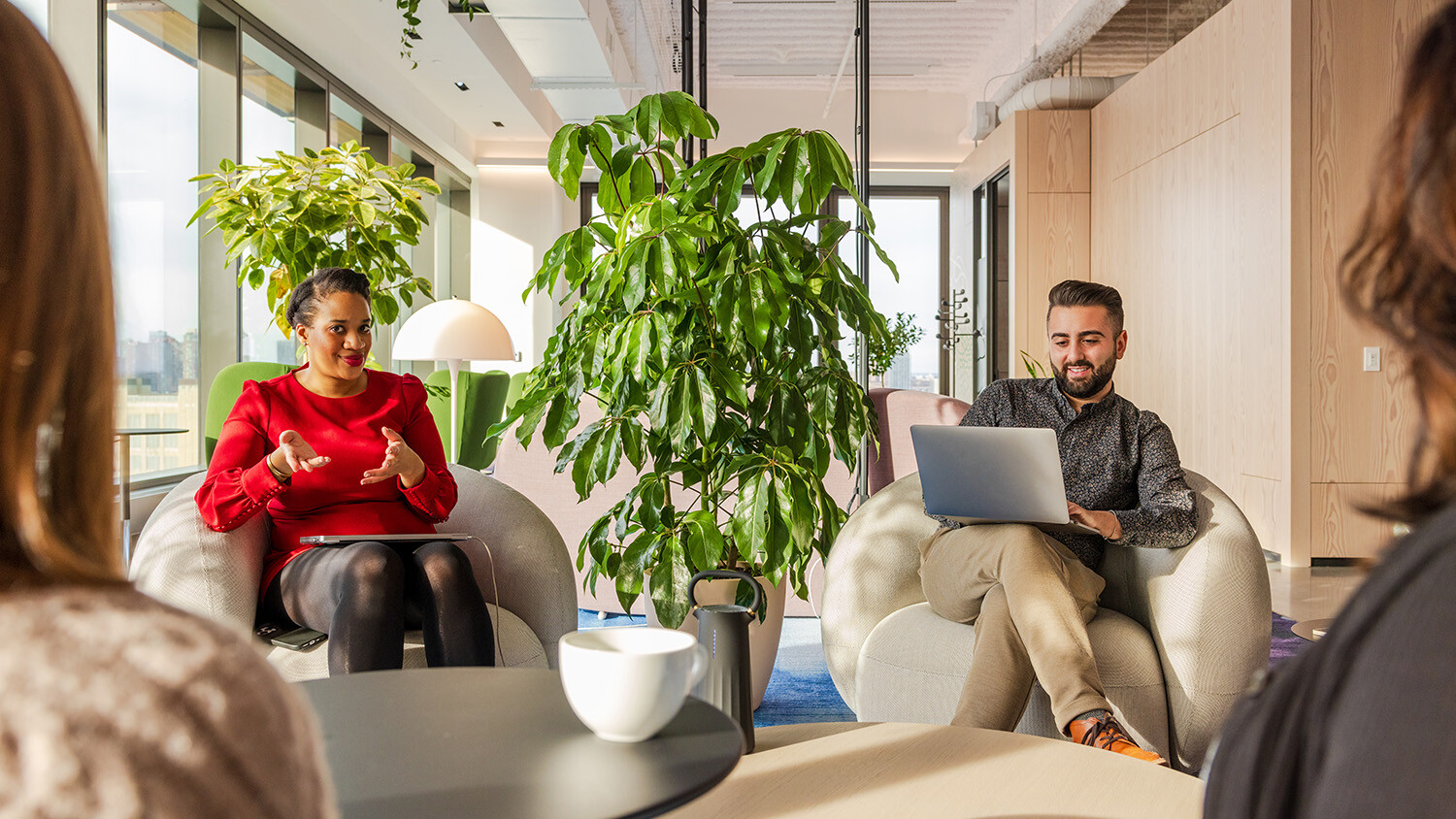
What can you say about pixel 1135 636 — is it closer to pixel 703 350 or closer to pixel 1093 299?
pixel 1093 299

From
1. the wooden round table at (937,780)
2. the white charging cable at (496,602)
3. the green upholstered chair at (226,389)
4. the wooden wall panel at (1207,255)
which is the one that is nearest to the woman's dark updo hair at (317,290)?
the white charging cable at (496,602)

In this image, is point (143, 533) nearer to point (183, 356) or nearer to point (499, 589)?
point (499, 589)

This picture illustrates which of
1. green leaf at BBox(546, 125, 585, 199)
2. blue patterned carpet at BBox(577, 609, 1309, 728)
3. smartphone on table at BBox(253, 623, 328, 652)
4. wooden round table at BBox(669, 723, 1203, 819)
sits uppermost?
green leaf at BBox(546, 125, 585, 199)

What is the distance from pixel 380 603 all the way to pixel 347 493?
40cm

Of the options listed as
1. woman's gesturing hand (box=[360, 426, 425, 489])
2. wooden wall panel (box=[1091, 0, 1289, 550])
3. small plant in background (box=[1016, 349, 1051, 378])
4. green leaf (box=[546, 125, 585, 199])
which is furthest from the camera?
small plant in background (box=[1016, 349, 1051, 378])

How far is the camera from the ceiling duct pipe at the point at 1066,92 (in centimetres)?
679

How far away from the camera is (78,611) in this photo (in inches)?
14.2

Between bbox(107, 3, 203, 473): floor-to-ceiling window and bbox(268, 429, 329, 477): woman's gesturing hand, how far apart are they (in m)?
2.47

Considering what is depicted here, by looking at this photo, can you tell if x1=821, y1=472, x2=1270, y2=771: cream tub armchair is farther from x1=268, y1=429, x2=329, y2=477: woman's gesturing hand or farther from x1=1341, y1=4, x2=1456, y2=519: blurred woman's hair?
x1=1341, y1=4, x2=1456, y2=519: blurred woman's hair

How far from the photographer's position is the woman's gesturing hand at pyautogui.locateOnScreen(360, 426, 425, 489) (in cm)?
205

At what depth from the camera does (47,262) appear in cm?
38

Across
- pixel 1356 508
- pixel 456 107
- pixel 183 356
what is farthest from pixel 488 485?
pixel 456 107

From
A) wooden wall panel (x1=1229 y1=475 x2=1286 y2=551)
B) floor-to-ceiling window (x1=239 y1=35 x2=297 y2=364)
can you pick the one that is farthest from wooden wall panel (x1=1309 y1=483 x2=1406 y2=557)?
floor-to-ceiling window (x1=239 y1=35 x2=297 y2=364)

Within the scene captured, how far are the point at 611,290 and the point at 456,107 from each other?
5817 millimetres
